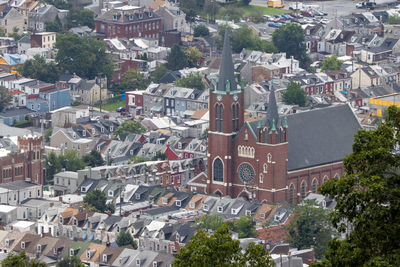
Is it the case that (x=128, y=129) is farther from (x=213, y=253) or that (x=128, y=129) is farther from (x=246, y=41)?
(x=213, y=253)

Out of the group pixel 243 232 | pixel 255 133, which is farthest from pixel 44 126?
pixel 243 232

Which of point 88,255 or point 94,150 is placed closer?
point 88,255

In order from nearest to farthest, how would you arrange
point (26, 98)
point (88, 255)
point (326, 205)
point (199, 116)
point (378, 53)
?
point (88, 255)
point (326, 205)
point (199, 116)
point (26, 98)
point (378, 53)

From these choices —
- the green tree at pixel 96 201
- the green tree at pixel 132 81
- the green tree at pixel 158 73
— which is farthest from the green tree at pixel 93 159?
the green tree at pixel 158 73

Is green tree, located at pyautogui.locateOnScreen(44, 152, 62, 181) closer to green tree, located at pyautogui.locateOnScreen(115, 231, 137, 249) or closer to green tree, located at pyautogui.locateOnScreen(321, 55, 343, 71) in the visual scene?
green tree, located at pyautogui.locateOnScreen(115, 231, 137, 249)

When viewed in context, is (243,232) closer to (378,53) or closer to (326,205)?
(326,205)

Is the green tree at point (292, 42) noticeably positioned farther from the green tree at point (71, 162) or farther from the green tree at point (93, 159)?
the green tree at point (71, 162)
